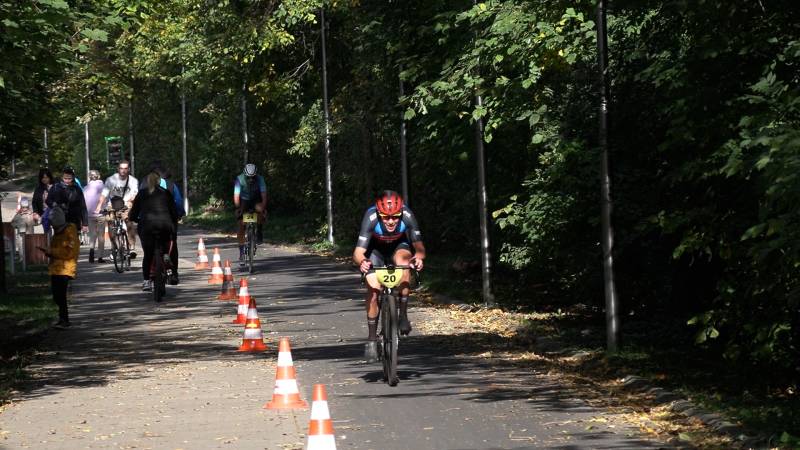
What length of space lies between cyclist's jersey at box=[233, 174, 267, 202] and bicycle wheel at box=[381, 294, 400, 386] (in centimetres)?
1421

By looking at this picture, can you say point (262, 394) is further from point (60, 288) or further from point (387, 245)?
point (60, 288)

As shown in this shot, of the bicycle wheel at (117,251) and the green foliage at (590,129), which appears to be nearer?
the green foliage at (590,129)

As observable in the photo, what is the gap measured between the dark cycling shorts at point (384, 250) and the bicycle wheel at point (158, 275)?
892 cm

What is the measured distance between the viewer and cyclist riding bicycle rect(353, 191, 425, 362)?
13.8 m

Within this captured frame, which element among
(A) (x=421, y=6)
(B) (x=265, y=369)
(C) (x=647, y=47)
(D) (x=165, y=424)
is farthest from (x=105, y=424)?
(A) (x=421, y=6)

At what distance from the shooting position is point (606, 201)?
A: 15.4 meters

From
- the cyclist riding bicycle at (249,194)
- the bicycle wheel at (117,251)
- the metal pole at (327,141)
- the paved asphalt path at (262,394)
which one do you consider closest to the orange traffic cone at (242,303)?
the paved asphalt path at (262,394)

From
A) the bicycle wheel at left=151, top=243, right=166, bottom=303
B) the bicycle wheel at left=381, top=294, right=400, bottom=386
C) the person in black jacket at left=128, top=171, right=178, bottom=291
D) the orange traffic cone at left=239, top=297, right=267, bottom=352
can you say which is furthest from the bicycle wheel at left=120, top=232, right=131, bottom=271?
the bicycle wheel at left=381, top=294, right=400, bottom=386

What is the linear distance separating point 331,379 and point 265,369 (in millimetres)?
1171

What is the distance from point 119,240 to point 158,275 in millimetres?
6583

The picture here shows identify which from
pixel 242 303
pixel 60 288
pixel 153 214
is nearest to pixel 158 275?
pixel 153 214

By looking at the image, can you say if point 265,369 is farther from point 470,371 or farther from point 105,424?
point 105,424

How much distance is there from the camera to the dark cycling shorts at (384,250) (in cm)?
1418

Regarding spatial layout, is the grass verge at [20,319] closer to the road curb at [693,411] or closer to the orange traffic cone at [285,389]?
the orange traffic cone at [285,389]
